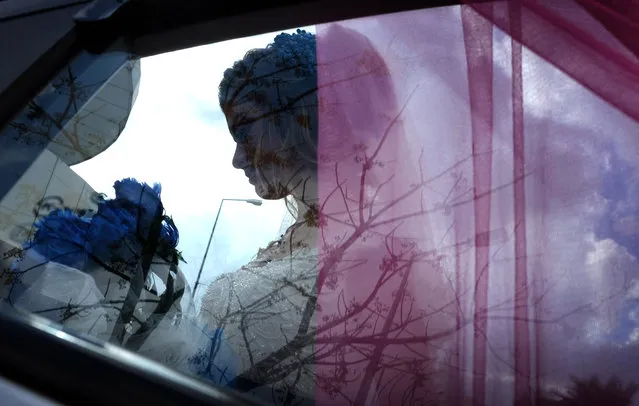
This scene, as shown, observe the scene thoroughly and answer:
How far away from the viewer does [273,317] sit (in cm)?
83

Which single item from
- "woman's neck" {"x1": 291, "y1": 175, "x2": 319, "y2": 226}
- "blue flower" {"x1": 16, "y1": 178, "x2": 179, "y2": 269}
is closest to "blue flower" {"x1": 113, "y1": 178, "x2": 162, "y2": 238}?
"blue flower" {"x1": 16, "y1": 178, "x2": 179, "y2": 269}

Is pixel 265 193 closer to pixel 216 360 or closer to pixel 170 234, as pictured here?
pixel 170 234

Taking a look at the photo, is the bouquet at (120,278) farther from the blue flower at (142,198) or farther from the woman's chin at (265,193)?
the woman's chin at (265,193)

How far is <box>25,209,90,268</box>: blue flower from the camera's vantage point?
0.94m

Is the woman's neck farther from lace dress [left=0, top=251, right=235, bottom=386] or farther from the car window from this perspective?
lace dress [left=0, top=251, right=235, bottom=386]

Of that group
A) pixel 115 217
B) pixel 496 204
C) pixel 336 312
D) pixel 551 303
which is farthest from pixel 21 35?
pixel 551 303

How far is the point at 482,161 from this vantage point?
78 cm

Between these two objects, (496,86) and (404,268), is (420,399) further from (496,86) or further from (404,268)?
(496,86)

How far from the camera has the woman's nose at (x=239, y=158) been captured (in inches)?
38.5

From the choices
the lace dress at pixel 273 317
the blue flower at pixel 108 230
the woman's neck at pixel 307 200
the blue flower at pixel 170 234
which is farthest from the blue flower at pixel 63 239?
A: the woman's neck at pixel 307 200

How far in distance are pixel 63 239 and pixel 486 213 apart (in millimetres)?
753

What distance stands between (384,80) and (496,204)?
1.04ft

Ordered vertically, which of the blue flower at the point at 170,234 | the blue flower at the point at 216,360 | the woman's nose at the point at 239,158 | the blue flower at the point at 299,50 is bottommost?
the blue flower at the point at 216,360

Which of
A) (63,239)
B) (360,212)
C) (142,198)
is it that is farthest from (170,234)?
(360,212)
